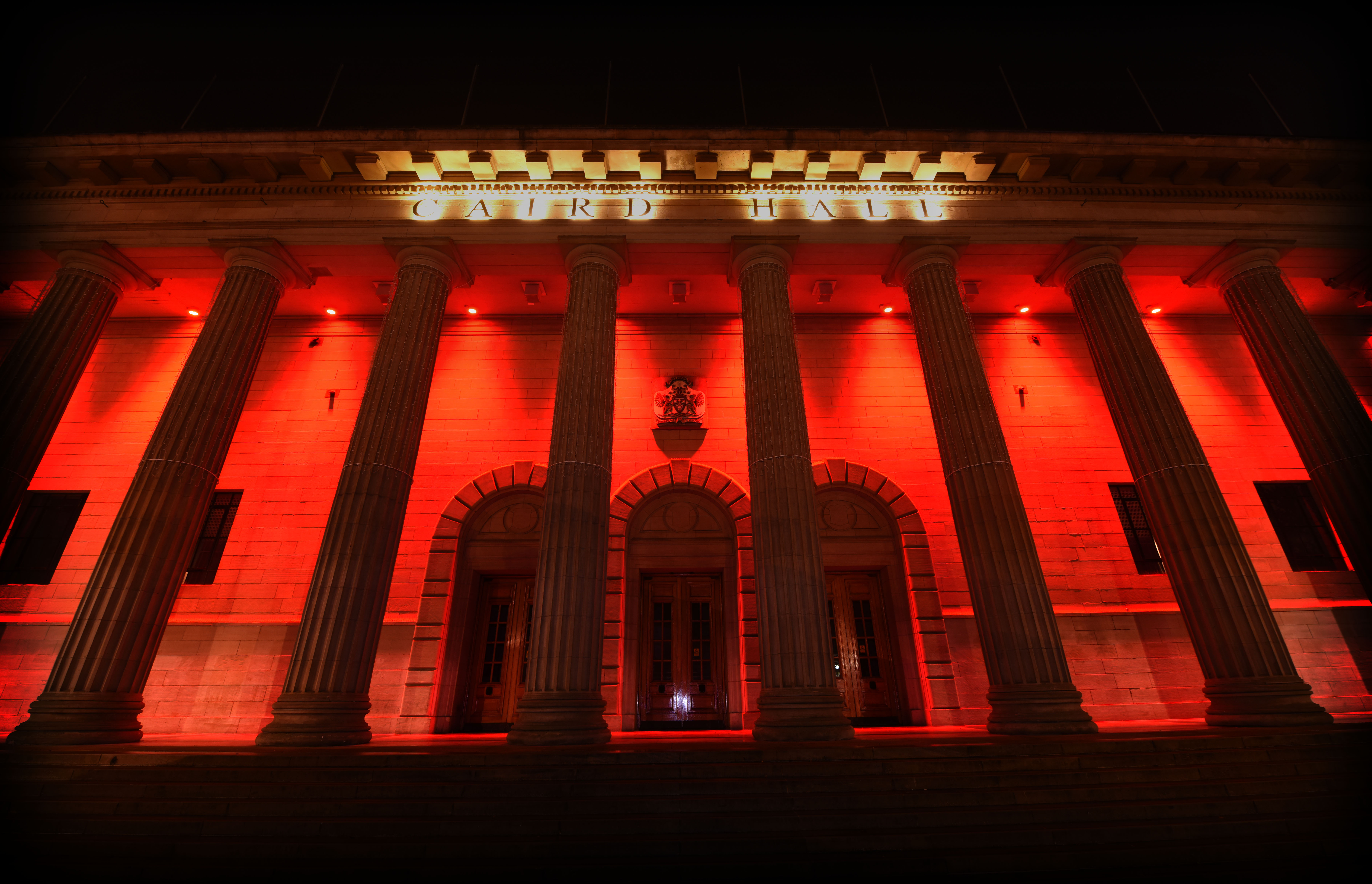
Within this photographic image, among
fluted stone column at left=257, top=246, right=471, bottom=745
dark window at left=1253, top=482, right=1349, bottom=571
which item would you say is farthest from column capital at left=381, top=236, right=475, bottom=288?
dark window at left=1253, top=482, right=1349, bottom=571

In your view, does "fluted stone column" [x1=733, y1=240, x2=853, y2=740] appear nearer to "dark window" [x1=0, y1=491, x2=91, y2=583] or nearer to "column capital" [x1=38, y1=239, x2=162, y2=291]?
"column capital" [x1=38, y1=239, x2=162, y2=291]

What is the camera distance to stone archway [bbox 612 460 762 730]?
12.8 metres

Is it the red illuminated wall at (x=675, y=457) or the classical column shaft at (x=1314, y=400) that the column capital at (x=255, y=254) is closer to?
the red illuminated wall at (x=675, y=457)

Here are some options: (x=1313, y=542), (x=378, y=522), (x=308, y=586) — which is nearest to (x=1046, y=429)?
(x=1313, y=542)

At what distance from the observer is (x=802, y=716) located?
8664 millimetres

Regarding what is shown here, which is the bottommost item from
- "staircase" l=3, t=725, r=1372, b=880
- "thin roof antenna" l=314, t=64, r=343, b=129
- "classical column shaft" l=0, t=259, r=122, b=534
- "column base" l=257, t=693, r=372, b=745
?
"staircase" l=3, t=725, r=1372, b=880

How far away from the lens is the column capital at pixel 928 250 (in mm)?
12719

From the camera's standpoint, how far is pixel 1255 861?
5.39m

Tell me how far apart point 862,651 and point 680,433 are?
263 inches

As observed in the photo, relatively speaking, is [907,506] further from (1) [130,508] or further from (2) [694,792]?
(1) [130,508]

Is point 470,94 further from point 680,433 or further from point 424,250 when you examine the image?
point 680,433

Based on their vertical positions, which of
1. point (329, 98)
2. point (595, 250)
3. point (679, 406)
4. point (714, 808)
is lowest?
point (714, 808)

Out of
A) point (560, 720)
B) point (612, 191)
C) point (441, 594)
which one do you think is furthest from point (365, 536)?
point (612, 191)

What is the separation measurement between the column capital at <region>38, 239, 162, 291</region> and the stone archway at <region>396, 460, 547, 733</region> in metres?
8.51
